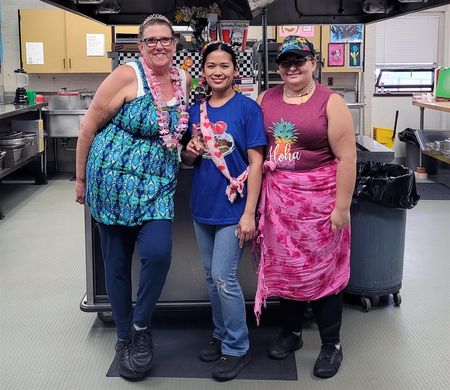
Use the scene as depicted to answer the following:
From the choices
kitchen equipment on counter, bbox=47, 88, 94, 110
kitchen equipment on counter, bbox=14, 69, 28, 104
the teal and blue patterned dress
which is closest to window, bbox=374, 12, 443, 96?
kitchen equipment on counter, bbox=47, 88, 94, 110

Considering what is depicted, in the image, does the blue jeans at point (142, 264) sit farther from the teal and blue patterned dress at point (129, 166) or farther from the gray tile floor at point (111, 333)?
the gray tile floor at point (111, 333)

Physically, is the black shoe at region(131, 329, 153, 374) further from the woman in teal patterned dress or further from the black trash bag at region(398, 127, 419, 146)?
the black trash bag at region(398, 127, 419, 146)

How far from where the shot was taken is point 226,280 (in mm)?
2598

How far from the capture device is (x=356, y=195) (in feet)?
10.9

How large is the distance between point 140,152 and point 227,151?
14.2 inches

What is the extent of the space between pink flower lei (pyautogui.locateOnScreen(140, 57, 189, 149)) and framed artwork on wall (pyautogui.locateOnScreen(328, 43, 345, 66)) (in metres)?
5.72

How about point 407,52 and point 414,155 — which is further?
point 407,52

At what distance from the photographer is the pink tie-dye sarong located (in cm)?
261

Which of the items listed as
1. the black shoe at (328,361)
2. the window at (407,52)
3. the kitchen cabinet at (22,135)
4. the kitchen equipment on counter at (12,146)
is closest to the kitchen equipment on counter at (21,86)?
the kitchen cabinet at (22,135)

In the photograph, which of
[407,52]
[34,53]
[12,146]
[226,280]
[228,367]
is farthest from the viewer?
[407,52]

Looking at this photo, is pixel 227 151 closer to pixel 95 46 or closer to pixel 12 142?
pixel 12 142

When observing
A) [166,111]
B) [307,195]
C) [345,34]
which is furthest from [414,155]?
[166,111]

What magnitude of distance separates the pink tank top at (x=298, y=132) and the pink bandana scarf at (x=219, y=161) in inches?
7.9

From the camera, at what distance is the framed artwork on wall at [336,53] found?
795 centimetres
